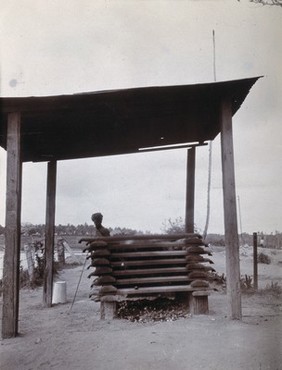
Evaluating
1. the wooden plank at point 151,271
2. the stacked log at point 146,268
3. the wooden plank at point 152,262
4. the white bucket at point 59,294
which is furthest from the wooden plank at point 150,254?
the white bucket at point 59,294

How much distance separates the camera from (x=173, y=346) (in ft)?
17.5

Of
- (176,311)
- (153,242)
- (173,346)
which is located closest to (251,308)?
(176,311)

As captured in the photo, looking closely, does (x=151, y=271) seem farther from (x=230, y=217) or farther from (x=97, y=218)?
(x=230, y=217)

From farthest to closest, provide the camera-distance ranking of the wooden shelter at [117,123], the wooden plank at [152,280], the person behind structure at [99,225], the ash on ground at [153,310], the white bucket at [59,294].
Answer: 1. the white bucket at [59,294]
2. the person behind structure at [99,225]
3. the wooden plank at [152,280]
4. the ash on ground at [153,310]
5. the wooden shelter at [117,123]

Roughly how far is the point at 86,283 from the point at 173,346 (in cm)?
855

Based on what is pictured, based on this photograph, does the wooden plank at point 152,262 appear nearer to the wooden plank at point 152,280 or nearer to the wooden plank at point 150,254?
the wooden plank at point 150,254

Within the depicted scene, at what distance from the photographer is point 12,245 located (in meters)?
6.23

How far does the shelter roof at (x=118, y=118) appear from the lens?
6543 mm

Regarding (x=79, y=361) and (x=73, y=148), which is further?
(x=73, y=148)

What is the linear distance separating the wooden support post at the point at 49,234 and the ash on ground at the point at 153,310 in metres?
2.25

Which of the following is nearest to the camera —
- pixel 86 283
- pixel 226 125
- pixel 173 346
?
pixel 173 346

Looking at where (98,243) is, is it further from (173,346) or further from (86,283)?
(86,283)

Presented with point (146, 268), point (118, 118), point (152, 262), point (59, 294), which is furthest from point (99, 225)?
point (59, 294)

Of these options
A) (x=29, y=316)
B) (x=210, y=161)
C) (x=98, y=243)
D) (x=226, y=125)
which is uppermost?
(x=210, y=161)
